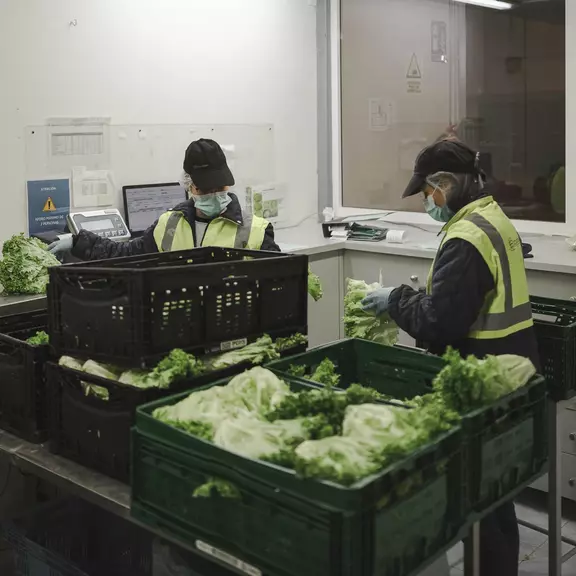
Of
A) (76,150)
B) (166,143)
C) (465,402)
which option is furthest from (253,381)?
(166,143)

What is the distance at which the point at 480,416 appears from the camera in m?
1.74

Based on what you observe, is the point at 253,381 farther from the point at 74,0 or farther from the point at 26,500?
the point at 74,0

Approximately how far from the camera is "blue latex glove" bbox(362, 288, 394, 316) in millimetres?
2639

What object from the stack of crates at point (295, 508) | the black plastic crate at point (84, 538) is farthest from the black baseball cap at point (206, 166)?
the stack of crates at point (295, 508)

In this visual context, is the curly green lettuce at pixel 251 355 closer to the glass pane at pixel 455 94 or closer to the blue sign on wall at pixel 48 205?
the blue sign on wall at pixel 48 205

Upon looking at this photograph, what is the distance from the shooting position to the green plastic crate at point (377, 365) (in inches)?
84.0

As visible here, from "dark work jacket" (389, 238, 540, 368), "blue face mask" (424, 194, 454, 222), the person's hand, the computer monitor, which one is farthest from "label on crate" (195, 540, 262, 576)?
the computer monitor

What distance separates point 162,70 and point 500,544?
2.84 m

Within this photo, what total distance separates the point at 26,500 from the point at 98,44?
2.11 metres

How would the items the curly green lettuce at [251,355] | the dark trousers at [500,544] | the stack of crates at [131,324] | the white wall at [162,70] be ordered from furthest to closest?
the white wall at [162,70], the dark trousers at [500,544], the curly green lettuce at [251,355], the stack of crates at [131,324]

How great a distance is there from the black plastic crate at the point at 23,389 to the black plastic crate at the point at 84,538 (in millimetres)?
573

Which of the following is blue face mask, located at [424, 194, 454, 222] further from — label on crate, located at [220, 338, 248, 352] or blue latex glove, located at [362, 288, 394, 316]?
label on crate, located at [220, 338, 248, 352]

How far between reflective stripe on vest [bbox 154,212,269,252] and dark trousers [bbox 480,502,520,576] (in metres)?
1.30

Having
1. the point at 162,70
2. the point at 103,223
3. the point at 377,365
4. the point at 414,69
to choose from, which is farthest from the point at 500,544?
the point at 414,69
